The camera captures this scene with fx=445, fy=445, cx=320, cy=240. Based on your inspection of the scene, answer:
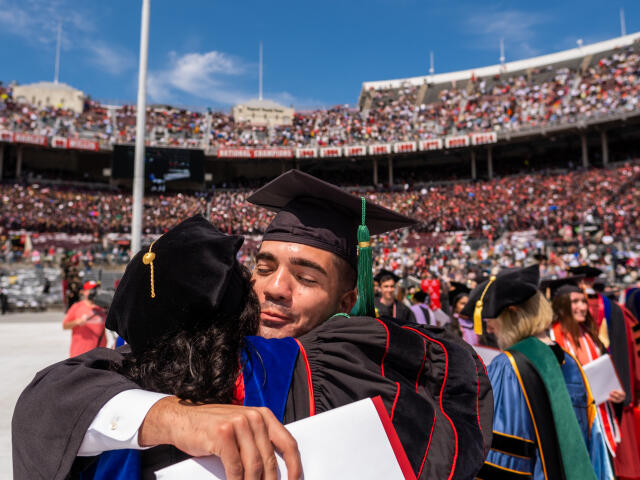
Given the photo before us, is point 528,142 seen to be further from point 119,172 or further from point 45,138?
point 45,138

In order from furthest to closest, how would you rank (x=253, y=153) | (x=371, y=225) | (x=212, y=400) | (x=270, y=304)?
(x=253, y=153) → (x=371, y=225) → (x=270, y=304) → (x=212, y=400)

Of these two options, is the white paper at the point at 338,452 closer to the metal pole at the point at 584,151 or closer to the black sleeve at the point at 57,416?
the black sleeve at the point at 57,416

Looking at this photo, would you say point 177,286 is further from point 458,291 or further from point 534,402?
point 458,291

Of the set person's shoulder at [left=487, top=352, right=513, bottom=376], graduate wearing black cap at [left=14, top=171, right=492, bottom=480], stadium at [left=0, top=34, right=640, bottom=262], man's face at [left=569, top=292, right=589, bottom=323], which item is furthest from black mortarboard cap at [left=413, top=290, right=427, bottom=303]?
stadium at [left=0, top=34, right=640, bottom=262]

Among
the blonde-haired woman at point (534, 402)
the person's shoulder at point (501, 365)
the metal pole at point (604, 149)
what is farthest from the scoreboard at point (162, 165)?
the person's shoulder at point (501, 365)

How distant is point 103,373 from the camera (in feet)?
3.39

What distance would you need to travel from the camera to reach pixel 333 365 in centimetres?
114

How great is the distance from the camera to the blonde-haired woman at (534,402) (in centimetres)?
256

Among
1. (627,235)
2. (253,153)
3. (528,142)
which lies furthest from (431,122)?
(627,235)

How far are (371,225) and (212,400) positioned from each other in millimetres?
1403

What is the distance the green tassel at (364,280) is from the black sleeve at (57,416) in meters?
0.83

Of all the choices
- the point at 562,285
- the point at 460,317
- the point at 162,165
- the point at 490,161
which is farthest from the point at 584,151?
the point at 162,165

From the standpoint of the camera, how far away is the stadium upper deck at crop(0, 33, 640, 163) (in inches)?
1238

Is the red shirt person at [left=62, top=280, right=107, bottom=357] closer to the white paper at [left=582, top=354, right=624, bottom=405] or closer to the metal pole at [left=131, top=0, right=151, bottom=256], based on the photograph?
the metal pole at [left=131, top=0, right=151, bottom=256]
